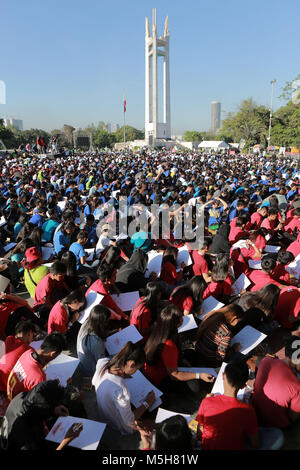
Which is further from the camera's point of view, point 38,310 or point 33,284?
point 33,284

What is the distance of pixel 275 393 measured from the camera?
2.34 metres

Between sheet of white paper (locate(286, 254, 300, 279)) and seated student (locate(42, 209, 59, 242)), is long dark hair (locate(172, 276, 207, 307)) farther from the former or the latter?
seated student (locate(42, 209, 59, 242))

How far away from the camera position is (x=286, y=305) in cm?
377

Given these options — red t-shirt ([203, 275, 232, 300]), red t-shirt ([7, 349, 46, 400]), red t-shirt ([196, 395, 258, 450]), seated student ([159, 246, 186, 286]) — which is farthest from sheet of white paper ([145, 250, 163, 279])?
red t-shirt ([196, 395, 258, 450])

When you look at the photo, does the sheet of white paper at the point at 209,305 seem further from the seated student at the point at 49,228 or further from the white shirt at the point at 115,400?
the seated student at the point at 49,228

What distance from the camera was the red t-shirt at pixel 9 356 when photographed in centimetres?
259

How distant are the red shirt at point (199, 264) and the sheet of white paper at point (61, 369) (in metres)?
2.44

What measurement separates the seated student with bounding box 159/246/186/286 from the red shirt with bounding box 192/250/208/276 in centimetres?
30

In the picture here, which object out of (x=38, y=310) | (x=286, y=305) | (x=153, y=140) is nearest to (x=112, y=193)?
(x=38, y=310)

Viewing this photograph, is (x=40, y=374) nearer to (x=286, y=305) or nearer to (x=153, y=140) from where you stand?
(x=286, y=305)

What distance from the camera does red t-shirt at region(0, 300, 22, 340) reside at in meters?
3.33

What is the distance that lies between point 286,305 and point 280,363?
5.00ft

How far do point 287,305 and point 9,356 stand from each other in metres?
3.20
